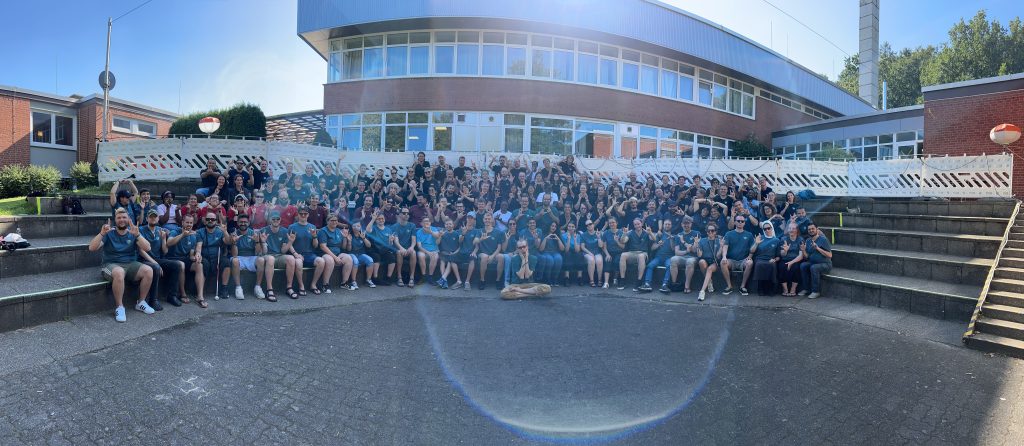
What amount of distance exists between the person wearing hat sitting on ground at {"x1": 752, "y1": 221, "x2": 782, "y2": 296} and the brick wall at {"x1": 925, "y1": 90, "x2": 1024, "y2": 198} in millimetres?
9427

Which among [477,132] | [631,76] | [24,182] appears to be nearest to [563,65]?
[631,76]

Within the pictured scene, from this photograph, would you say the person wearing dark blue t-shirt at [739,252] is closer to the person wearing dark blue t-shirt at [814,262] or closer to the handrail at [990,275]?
the person wearing dark blue t-shirt at [814,262]

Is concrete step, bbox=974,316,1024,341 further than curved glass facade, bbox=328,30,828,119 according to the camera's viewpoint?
No

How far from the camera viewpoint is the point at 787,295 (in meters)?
8.75

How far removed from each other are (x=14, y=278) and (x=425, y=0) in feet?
51.7

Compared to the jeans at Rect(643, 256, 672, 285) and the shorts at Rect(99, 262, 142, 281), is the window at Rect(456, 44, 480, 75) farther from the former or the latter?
the shorts at Rect(99, 262, 142, 281)

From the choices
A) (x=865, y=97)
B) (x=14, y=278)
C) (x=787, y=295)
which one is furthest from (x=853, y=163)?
(x=865, y=97)

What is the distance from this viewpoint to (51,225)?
8062 millimetres

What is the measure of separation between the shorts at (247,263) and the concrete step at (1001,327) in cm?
1016

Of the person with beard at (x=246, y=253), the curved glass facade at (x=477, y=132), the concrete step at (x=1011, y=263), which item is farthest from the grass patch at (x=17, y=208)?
the concrete step at (x=1011, y=263)

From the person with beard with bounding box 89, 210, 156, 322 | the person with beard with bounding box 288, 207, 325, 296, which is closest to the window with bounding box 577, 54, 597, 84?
the person with beard with bounding box 288, 207, 325, 296

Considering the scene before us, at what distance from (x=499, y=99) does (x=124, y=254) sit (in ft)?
48.0

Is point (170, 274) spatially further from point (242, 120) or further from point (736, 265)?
point (242, 120)

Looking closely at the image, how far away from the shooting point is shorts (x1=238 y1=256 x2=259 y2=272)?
7982mm
